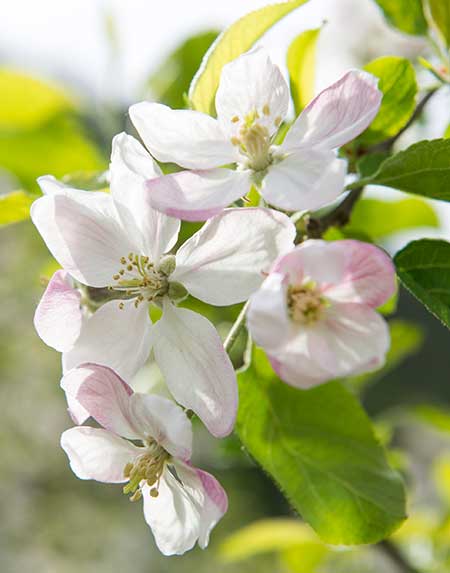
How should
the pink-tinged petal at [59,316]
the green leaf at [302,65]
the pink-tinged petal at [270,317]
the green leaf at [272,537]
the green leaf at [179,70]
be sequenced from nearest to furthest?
the pink-tinged petal at [270,317], the pink-tinged petal at [59,316], the green leaf at [302,65], the green leaf at [179,70], the green leaf at [272,537]

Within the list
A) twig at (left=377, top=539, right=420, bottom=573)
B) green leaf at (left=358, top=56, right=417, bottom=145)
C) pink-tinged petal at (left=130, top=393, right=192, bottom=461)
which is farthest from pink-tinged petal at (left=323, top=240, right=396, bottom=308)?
twig at (left=377, top=539, right=420, bottom=573)

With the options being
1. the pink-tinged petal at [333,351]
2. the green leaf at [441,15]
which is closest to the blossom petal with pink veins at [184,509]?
the pink-tinged petal at [333,351]

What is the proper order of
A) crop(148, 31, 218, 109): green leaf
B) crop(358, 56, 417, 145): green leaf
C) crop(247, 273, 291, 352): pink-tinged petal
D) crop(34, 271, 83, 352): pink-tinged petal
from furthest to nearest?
crop(148, 31, 218, 109): green leaf
crop(358, 56, 417, 145): green leaf
crop(34, 271, 83, 352): pink-tinged petal
crop(247, 273, 291, 352): pink-tinged petal

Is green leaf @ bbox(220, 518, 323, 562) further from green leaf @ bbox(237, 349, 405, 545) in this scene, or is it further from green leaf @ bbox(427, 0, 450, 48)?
green leaf @ bbox(427, 0, 450, 48)

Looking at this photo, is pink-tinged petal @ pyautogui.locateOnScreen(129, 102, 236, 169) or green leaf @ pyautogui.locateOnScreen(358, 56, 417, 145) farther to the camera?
green leaf @ pyautogui.locateOnScreen(358, 56, 417, 145)

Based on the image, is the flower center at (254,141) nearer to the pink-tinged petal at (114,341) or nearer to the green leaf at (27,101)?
the pink-tinged petal at (114,341)

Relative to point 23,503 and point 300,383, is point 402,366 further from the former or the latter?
point 300,383

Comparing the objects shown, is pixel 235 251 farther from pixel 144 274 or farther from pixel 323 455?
pixel 323 455
